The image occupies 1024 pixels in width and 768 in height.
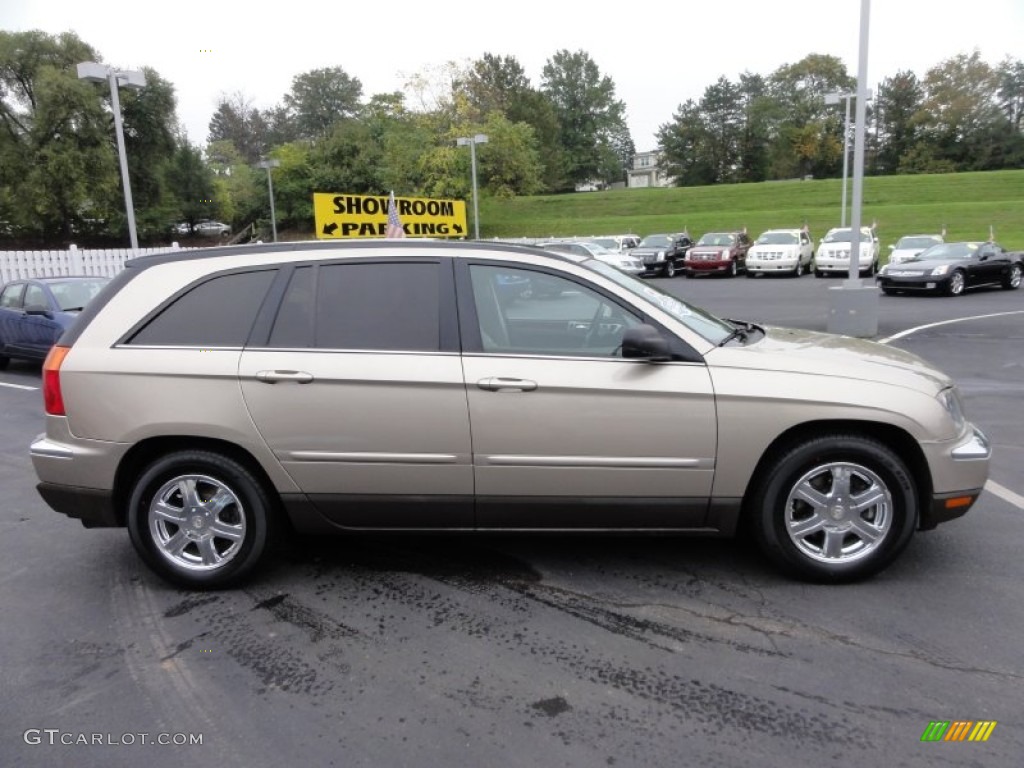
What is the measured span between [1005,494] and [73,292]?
37.9 feet

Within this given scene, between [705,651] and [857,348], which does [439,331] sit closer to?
[705,651]

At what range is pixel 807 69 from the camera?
92.6 metres

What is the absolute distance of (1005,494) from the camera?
5.11m

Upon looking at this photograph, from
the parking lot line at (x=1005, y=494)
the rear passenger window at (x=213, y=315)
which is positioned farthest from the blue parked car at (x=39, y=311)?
the parking lot line at (x=1005, y=494)

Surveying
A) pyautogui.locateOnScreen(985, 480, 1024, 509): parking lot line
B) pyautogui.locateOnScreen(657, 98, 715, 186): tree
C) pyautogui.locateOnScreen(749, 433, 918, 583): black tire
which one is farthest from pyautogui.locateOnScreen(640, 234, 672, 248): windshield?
pyautogui.locateOnScreen(657, 98, 715, 186): tree

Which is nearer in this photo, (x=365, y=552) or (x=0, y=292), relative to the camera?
(x=365, y=552)

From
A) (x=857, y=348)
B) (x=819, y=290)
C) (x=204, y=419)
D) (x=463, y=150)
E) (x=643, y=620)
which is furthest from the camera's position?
(x=463, y=150)

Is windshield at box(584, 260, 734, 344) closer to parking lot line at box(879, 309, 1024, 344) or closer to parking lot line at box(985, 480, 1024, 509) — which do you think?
parking lot line at box(985, 480, 1024, 509)

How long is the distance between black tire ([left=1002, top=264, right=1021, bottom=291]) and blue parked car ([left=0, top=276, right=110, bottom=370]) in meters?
20.6

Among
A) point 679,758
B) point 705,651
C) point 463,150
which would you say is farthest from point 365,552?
point 463,150

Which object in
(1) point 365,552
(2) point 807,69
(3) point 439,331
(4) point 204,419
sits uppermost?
(2) point 807,69

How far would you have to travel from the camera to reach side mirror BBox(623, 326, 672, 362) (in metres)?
3.55

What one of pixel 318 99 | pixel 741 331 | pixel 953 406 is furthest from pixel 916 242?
pixel 318 99

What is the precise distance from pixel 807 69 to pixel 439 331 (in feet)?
338
